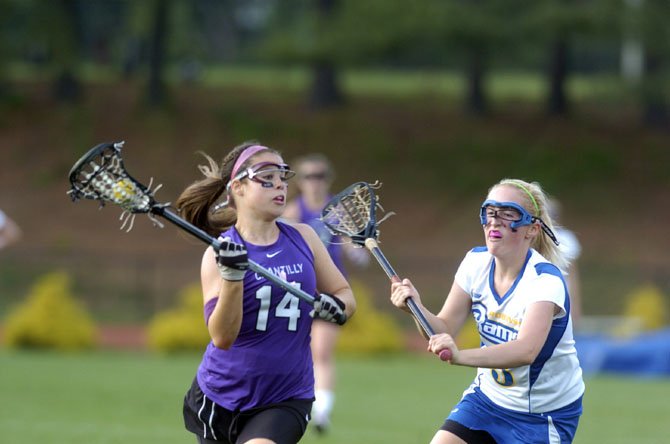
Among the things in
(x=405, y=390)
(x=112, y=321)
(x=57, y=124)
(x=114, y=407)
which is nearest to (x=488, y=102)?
(x=57, y=124)

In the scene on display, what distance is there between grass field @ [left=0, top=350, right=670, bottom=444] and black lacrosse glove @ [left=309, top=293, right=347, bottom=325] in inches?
168

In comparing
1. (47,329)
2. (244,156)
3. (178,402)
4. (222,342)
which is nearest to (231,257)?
(222,342)

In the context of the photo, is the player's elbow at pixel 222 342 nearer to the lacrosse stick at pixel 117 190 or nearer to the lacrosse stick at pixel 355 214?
the lacrosse stick at pixel 117 190

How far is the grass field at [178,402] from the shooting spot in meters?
9.62

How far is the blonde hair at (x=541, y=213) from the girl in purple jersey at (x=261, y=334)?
89 cm

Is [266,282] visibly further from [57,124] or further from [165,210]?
[57,124]

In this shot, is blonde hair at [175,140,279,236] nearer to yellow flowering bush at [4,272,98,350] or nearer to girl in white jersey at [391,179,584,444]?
girl in white jersey at [391,179,584,444]

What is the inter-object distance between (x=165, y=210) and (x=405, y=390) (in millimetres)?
9290

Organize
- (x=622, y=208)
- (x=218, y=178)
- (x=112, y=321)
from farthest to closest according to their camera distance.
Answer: (x=622, y=208) < (x=112, y=321) < (x=218, y=178)

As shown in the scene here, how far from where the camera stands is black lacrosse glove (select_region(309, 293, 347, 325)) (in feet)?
16.2

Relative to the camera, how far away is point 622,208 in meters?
30.8

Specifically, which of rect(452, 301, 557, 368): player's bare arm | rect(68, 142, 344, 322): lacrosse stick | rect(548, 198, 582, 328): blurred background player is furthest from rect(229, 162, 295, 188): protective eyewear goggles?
rect(548, 198, 582, 328): blurred background player

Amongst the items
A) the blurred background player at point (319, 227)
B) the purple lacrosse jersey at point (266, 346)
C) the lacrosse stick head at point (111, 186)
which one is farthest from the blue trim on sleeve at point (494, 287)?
the blurred background player at point (319, 227)

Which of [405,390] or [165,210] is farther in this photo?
[405,390]
